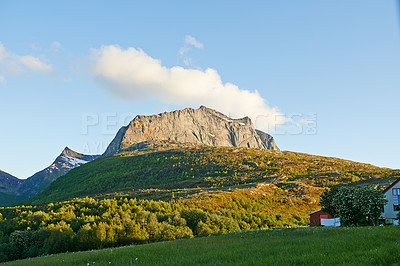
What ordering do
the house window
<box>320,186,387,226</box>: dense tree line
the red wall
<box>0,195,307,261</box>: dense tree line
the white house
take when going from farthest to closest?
the red wall → the white house → the house window → <box>320,186,387,226</box>: dense tree line → <box>0,195,307,261</box>: dense tree line

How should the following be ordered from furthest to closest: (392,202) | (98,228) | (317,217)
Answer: (317,217), (392,202), (98,228)

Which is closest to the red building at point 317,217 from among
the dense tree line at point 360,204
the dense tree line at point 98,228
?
the dense tree line at point 98,228

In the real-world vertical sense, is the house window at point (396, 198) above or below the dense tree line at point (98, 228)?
above

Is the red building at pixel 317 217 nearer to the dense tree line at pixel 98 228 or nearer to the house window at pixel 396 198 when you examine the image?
the dense tree line at pixel 98 228

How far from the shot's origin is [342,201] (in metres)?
58.9

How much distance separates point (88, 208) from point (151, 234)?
3486 centimetres

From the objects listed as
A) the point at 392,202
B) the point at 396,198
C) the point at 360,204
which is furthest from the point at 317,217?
the point at 360,204

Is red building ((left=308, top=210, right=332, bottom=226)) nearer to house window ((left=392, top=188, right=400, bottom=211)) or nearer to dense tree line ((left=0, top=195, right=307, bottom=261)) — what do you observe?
dense tree line ((left=0, top=195, right=307, bottom=261))

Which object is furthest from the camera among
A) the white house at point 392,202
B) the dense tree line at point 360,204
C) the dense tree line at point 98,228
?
the white house at point 392,202

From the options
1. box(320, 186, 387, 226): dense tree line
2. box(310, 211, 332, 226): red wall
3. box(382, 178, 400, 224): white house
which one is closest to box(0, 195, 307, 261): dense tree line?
box(310, 211, 332, 226): red wall

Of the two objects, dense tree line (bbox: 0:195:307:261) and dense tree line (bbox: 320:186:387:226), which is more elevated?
dense tree line (bbox: 320:186:387:226)

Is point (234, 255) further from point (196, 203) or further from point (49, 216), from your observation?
point (196, 203)

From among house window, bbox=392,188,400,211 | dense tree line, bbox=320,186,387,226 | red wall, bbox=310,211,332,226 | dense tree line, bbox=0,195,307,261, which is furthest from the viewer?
red wall, bbox=310,211,332,226

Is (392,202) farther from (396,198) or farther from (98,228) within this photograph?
(98,228)
